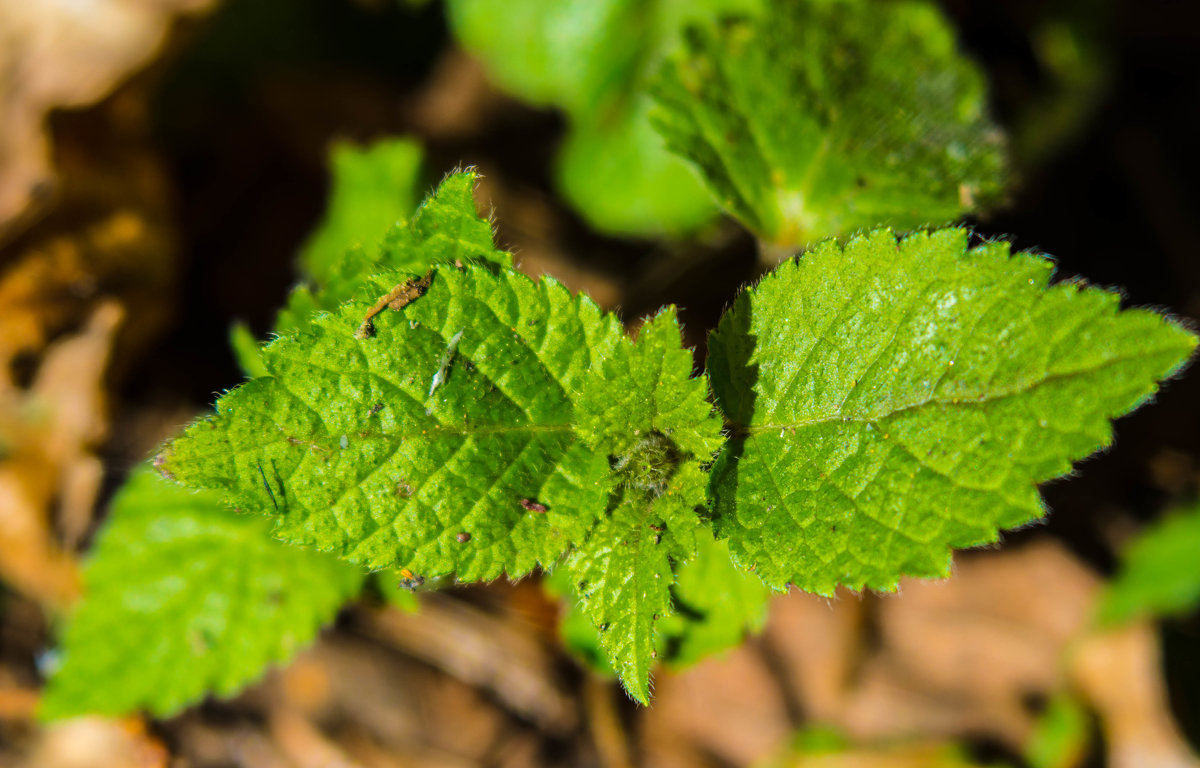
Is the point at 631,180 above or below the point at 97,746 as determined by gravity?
above

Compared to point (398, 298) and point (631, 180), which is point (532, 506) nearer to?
point (398, 298)

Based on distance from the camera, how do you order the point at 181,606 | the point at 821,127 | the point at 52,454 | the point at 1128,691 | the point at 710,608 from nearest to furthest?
the point at 710,608 < the point at 821,127 < the point at 181,606 < the point at 52,454 < the point at 1128,691

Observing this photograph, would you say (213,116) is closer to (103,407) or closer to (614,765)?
(103,407)

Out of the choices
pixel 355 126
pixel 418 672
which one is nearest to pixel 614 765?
pixel 418 672

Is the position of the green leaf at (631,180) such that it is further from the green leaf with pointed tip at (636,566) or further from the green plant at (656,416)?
the green leaf with pointed tip at (636,566)

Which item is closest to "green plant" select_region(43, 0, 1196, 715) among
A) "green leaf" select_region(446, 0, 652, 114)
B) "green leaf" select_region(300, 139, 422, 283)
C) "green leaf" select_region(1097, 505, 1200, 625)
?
"green leaf" select_region(300, 139, 422, 283)

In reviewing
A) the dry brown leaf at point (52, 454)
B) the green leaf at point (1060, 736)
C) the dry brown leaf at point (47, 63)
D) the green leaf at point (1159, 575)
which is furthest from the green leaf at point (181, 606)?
the green leaf at point (1159, 575)

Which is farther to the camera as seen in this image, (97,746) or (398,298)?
(97,746)

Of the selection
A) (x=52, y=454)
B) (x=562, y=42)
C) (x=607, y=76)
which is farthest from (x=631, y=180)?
(x=52, y=454)
